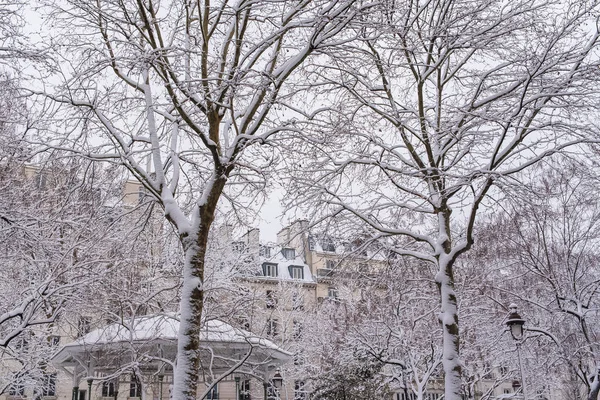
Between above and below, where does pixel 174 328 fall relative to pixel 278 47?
below

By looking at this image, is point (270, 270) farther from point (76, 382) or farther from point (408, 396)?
point (76, 382)

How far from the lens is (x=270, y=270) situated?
43.2 metres

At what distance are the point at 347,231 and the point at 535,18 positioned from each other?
5.65 m

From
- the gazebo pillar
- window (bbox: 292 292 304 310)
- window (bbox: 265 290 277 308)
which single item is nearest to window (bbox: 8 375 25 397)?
the gazebo pillar

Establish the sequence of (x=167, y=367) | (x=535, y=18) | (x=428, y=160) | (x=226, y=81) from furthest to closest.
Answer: (x=167, y=367) → (x=428, y=160) → (x=535, y=18) → (x=226, y=81)

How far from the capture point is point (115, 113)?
953cm

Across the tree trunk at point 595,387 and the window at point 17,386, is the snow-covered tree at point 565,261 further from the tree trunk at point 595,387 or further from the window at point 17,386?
the window at point 17,386

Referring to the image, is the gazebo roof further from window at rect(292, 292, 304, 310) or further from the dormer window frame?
the dormer window frame

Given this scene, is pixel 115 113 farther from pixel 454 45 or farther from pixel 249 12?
pixel 454 45

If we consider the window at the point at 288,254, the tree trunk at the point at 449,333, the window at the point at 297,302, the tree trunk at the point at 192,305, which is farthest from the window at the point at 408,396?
the window at the point at 288,254

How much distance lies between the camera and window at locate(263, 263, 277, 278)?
42.6 meters

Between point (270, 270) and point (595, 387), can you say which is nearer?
point (595, 387)

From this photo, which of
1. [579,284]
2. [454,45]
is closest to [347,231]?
[454,45]

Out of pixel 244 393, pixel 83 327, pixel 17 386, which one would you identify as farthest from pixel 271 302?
pixel 17 386
